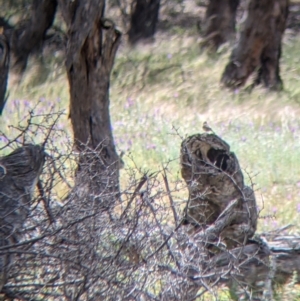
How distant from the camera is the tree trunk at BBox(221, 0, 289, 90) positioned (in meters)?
14.5

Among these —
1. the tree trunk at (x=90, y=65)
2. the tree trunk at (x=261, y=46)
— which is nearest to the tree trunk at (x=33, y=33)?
the tree trunk at (x=261, y=46)

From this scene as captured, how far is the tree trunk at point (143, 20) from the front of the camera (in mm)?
18828

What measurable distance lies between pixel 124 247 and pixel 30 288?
0.50 metres

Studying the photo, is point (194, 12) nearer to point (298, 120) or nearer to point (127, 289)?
point (298, 120)

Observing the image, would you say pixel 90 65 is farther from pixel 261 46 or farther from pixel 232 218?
pixel 261 46

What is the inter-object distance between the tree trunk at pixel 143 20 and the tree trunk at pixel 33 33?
174 cm

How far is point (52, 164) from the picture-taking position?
474 cm

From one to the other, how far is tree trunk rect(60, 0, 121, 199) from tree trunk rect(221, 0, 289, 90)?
641cm

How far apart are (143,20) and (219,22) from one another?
94.8 inches

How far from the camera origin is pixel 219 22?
17656 millimetres

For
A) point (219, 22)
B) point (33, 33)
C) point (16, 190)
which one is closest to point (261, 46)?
point (219, 22)

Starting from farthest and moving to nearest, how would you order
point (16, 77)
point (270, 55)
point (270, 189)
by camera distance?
1. point (16, 77)
2. point (270, 55)
3. point (270, 189)

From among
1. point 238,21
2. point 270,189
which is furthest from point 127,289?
point 238,21

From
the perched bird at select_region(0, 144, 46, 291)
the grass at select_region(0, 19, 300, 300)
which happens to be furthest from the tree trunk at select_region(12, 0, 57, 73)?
the perched bird at select_region(0, 144, 46, 291)
